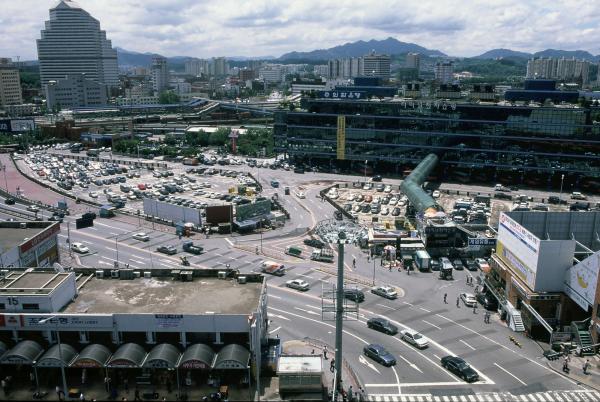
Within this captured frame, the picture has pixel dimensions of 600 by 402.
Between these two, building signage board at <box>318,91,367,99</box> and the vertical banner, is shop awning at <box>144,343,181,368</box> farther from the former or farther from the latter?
building signage board at <box>318,91,367,99</box>

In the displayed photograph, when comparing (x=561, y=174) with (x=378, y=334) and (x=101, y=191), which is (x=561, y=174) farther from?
(x=101, y=191)

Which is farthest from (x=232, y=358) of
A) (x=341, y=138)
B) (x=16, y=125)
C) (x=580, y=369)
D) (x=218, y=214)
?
(x=16, y=125)

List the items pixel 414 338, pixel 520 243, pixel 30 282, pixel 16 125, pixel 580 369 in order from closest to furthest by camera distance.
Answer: pixel 30 282 → pixel 580 369 → pixel 414 338 → pixel 520 243 → pixel 16 125

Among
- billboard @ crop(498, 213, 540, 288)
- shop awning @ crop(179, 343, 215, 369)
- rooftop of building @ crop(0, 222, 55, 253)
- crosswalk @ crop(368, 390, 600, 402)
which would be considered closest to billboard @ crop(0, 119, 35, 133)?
rooftop of building @ crop(0, 222, 55, 253)

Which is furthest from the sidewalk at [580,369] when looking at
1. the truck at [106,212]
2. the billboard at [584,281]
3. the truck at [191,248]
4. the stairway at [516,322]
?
the truck at [106,212]

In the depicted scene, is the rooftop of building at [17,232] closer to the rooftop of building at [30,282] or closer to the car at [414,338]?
the rooftop of building at [30,282]

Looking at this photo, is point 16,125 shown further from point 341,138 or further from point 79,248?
point 79,248
